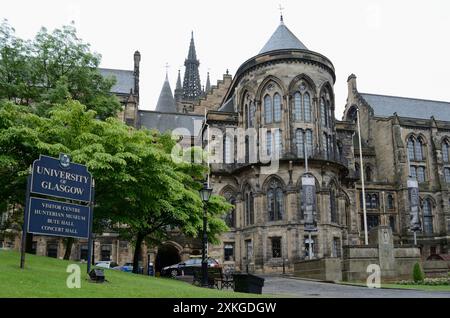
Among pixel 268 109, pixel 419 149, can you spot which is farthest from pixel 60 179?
pixel 419 149

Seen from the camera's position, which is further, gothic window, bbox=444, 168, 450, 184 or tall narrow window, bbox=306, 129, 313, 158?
gothic window, bbox=444, 168, 450, 184

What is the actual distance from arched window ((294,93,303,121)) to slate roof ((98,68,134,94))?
21992mm

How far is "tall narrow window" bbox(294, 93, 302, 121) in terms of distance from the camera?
4403cm

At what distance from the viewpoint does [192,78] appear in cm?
11600

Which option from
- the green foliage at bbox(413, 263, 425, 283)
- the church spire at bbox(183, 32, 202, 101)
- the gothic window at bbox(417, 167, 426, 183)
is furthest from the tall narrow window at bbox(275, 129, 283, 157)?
the church spire at bbox(183, 32, 202, 101)

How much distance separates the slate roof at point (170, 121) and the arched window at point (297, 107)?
17.9 m

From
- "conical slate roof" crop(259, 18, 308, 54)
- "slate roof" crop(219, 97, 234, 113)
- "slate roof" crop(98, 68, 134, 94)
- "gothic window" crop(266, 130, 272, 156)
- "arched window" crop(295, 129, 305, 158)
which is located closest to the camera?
"arched window" crop(295, 129, 305, 158)

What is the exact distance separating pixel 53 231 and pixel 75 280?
178 cm

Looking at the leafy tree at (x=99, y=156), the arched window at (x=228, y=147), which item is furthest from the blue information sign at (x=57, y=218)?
the arched window at (x=228, y=147)

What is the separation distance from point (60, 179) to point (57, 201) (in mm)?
816

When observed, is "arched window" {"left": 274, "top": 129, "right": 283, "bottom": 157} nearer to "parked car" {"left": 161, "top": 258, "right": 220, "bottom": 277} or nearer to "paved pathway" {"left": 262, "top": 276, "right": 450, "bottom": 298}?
"parked car" {"left": 161, "top": 258, "right": 220, "bottom": 277}

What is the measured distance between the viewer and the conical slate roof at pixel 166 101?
90875 mm

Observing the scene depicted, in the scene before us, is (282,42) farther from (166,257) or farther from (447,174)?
(447,174)
